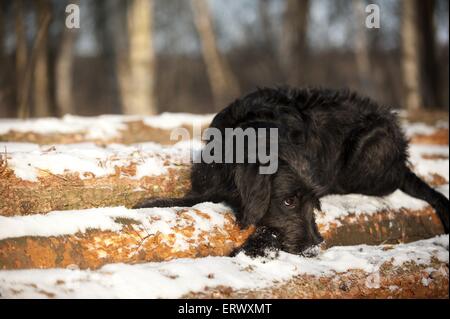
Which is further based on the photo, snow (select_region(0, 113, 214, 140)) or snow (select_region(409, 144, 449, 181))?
snow (select_region(0, 113, 214, 140))

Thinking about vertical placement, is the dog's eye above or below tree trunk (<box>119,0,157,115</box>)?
below

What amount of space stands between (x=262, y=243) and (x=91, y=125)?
3.50 m

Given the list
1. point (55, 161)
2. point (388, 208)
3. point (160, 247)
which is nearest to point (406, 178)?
point (388, 208)

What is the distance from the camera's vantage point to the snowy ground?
2748 millimetres

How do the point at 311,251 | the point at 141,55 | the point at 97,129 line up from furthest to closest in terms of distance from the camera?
1. the point at 141,55
2. the point at 97,129
3. the point at 311,251

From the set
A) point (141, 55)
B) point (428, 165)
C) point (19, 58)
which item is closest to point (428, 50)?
point (141, 55)

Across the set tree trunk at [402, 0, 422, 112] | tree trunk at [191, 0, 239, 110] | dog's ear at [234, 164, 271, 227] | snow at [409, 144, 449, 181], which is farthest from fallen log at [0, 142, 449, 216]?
tree trunk at [191, 0, 239, 110]

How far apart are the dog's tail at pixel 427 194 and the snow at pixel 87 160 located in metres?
2.01

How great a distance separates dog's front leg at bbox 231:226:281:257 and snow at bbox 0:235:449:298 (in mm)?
66

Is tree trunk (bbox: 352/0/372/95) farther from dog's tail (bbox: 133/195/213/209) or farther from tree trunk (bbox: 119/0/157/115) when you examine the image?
dog's tail (bbox: 133/195/213/209)

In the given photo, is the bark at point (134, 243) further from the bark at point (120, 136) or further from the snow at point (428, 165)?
the bark at point (120, 136)

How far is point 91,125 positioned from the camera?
6398 millimetres

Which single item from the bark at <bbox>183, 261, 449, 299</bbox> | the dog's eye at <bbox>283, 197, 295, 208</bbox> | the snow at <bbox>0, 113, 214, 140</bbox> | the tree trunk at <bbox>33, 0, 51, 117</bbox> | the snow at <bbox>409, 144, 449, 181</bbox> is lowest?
the bark at <bbox>183, 261, 449, 299</bbox>

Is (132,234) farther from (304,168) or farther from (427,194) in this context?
(427,194)
